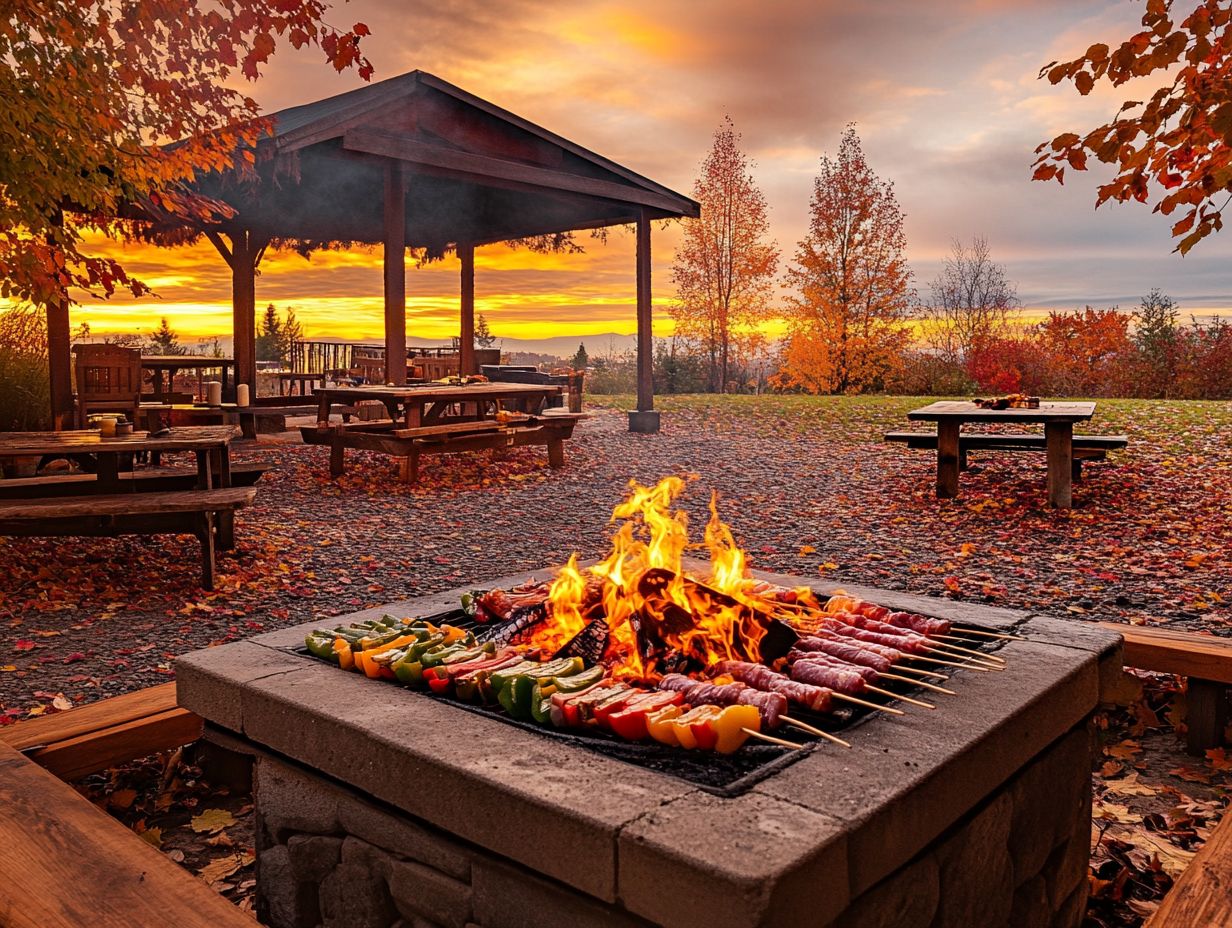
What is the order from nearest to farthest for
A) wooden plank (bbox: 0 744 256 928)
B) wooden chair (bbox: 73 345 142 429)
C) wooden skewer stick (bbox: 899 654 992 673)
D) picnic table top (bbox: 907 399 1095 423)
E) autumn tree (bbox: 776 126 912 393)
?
wooden plank (bbox: 0 744 256 928), wooden skewer stick (bbox: 899 654 992 673), picnic table top (bbox: 907 399 1095 423), wooden chair (bbox: 73 345 142 429), autumn tree (bbox: 776 126 912 393)

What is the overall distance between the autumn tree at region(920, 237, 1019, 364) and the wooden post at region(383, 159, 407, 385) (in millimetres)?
19233

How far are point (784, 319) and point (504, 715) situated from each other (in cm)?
2494

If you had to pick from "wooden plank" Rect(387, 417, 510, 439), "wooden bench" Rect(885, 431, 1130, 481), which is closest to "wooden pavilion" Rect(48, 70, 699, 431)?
"wooden plank" Rect(387, 417, 510, 439)

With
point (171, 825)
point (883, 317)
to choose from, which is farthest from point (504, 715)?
point (883, 317)

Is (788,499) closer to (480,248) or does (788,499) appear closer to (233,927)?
(233,927)

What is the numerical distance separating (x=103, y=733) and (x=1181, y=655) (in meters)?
3.77

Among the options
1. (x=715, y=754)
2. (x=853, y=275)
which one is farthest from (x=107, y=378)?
(x=853, y=275)

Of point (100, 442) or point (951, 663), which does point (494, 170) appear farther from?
point (951, 663)

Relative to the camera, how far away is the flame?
249 centimetres

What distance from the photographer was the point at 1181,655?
11.0ft

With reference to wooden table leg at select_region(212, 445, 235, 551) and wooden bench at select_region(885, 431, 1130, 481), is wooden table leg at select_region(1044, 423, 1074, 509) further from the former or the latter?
wooden table leg at select_region(212, 445, 235, 551)

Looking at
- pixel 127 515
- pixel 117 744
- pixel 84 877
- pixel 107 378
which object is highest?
pixel 107 378

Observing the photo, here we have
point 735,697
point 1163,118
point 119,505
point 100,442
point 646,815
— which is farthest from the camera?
point 100,442

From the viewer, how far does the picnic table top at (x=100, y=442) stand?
5781mm
